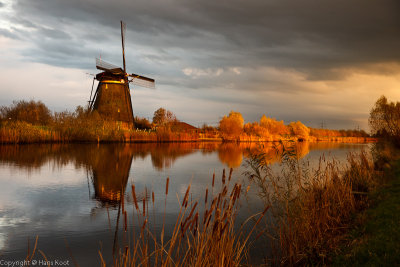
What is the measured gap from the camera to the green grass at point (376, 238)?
389 centimetres

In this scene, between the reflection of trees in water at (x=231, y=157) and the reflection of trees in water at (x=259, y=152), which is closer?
the reflection of trees in water at (x=259, y=152)

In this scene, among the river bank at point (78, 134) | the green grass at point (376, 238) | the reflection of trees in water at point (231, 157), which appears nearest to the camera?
the green grass at point (376, 238)

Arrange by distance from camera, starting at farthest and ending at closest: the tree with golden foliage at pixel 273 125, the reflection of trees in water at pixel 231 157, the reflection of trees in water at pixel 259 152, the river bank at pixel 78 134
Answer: the tree with golden foliage at pixel 273 125
the river bank at pixel 78 134
the reflection of trees in water at pixel 231 157
the reflection of trees in water at pixel 259 152

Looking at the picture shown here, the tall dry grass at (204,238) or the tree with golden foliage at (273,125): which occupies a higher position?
the tree with golden foliage at (273,125)

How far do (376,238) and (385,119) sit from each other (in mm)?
23701

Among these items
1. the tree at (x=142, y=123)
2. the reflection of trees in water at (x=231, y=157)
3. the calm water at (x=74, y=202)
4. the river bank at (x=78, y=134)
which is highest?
the tree at (x=142, y=123)

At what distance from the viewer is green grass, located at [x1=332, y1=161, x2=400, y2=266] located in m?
3.89

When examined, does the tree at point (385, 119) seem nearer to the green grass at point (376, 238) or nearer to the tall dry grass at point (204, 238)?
the green grass at point (376, 238)

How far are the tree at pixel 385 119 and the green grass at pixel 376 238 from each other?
18680 millimetres

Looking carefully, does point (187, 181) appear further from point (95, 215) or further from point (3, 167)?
point (3, 167)

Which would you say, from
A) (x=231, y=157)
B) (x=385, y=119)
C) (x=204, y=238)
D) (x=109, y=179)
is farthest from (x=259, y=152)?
(x=385, y=119)

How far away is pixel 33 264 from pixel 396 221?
624 cm

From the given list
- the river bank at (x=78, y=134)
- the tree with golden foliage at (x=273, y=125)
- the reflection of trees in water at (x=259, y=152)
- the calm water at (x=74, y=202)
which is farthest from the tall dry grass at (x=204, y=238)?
the tree with golden foliage at (x=273, y=125)

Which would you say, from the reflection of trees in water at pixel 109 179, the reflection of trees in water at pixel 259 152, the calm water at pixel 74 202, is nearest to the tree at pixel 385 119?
the reflection of trees in water at pixel 259 152
